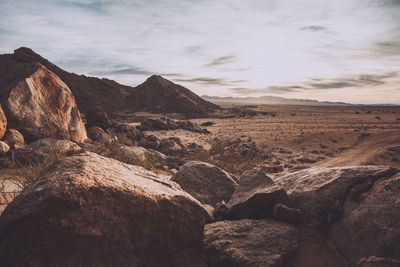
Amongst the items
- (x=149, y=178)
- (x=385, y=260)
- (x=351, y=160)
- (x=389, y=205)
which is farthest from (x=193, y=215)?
(x=351, y=160)

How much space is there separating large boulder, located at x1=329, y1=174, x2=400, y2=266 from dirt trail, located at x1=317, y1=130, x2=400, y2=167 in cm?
536

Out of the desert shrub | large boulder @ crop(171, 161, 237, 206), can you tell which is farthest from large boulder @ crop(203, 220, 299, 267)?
the desert shrub

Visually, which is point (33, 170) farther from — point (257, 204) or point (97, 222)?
point (257, 204)

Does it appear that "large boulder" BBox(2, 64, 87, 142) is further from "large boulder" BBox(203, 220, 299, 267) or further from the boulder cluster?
"large boulder" BBox(203, 220, 299, 267)

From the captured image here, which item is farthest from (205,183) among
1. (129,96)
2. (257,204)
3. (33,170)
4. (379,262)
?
Answer: (129,96)

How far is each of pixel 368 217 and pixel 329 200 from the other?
48 cm

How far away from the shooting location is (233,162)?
8.41m

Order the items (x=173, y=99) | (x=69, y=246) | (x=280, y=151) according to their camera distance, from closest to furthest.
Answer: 1. (x=69, y=246)
2. (x=280, y=151)
3. (x=173, y=99)

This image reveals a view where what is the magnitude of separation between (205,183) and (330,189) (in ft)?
6.44

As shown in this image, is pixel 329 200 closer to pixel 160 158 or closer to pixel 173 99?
pixel 160 158

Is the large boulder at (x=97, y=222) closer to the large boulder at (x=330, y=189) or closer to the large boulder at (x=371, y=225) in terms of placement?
the large boulder at (x=330, y=189)

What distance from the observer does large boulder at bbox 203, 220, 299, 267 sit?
2428 millimetres

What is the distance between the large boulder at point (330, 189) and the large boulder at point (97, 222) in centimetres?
145

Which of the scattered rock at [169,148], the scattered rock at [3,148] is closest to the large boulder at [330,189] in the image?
the scattered rock at [169,148]
